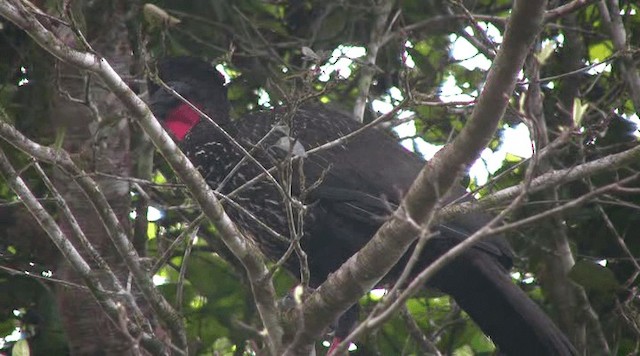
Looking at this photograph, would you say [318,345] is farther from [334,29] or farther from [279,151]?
[334,29]

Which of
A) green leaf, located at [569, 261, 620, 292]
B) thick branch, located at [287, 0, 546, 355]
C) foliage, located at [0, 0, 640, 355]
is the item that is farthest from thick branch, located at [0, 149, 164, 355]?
green leaf, located at [569, 261, 620, 292]

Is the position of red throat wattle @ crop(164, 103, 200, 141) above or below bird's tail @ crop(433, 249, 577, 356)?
above

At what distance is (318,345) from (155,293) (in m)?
1.52

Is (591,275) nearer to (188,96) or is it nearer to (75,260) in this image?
(75,260)

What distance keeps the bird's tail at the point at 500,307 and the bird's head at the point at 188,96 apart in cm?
138

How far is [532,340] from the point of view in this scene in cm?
420

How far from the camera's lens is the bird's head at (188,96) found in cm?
528

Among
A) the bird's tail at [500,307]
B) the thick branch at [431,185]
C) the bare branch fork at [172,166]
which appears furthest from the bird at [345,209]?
the thick branch at [431,185]

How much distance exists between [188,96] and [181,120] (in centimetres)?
11

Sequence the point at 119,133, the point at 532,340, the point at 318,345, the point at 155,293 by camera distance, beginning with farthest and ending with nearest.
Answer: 1. the point at 318,345
2. the point at 119,133
3. the point at 532,340
4. the point at 155,293

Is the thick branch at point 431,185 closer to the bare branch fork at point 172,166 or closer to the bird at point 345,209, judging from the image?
the bare branch fork at point 172,166

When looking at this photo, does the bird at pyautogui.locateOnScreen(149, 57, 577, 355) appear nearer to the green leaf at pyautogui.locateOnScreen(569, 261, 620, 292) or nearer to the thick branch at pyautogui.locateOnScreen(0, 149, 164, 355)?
the green leaf at pyautogui.locateOnScreen(569, 261, 620, 292)

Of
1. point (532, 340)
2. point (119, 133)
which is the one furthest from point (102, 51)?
point (532, 340)

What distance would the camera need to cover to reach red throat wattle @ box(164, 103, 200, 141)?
17.5ft
